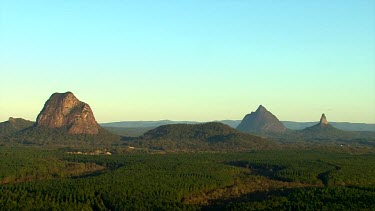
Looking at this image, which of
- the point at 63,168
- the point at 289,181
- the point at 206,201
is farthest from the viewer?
the point at 63,168

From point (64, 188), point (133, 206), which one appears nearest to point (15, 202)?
point (64, 188)

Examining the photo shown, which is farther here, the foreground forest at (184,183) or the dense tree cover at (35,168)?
the dense tree cover at (35,168)

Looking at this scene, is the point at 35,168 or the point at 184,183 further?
the point at 35,168

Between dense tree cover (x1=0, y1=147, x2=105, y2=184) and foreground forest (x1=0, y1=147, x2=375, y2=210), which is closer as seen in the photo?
foreground forest (x1=0, y1=147, x2=375, y2=210)

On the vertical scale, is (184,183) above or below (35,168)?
below

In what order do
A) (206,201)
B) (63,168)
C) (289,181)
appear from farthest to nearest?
(63,168)
(289,181)
(206,201)

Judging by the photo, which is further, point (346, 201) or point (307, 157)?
point (307, 157)

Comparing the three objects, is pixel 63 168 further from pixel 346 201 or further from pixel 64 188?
pixel 346 201
